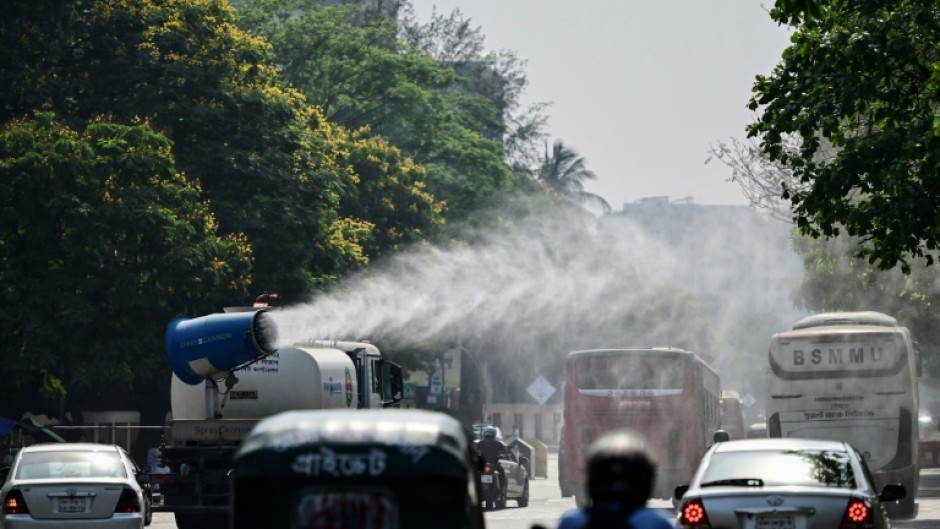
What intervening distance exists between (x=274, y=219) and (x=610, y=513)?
131 ft

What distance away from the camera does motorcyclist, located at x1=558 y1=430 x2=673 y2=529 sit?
318 inches

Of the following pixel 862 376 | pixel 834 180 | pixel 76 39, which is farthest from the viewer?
pixel 76 39

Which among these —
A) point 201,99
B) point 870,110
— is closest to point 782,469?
point 870,110

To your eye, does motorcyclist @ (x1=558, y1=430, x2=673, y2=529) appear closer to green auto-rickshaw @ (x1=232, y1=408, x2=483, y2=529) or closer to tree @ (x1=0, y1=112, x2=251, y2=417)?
green auto-rickshaw @ (x1=232, y1=408, x2=483, y2=529)

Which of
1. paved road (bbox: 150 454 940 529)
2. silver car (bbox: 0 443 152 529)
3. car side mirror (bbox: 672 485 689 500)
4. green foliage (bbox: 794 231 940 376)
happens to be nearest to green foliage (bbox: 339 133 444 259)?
paved road (bbox: 150 454 940 529)

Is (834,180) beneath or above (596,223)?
beneath

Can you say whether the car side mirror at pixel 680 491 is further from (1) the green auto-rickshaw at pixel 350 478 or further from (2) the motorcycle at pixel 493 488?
(2) the motorcycle at pixel 493 488

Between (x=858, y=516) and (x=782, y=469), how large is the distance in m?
0.98

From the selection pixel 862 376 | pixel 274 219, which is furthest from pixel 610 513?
pixel 274 219

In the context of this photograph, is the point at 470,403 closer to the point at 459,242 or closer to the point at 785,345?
the point at 459,242

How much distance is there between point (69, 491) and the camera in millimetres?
22562

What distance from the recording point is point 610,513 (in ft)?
27.1

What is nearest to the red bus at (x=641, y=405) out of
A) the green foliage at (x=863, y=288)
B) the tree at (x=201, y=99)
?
the tree at (x=201, y=99)

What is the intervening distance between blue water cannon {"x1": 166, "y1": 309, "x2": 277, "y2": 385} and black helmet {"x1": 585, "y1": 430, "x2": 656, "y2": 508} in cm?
1994
